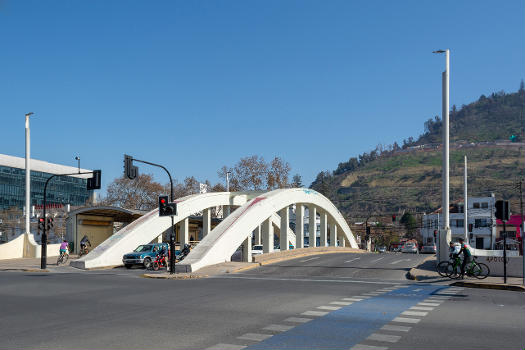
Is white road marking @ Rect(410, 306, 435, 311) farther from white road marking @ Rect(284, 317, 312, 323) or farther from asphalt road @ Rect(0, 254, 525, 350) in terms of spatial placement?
white road marking @ Rect(284, 317, 312, 323)

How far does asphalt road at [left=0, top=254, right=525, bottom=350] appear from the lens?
8.66 meters

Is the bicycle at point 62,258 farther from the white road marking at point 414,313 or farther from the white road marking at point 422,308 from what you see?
the white road marking at point 414,313

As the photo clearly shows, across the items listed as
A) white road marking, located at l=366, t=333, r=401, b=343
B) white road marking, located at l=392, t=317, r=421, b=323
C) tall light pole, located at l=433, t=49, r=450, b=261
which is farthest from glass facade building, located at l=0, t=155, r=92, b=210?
white road marking, located at l=366, t=333, r=401, b=343

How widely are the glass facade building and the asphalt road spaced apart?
3792 inches

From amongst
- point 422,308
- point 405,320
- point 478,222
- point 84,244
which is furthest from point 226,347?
point 478,222

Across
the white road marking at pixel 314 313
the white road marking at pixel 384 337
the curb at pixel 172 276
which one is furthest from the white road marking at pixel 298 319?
the curb at pixel 172 276

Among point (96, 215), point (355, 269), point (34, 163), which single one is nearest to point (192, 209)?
point (96, 215)

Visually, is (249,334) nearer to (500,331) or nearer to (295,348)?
(295,348)

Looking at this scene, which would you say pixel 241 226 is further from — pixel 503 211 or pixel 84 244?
pixel 503 211

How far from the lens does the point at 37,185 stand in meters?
115

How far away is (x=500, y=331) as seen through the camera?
31.5ft

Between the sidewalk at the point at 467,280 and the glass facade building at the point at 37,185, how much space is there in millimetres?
93445

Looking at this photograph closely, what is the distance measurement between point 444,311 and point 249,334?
5415mm

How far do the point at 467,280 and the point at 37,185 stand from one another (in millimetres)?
110858
